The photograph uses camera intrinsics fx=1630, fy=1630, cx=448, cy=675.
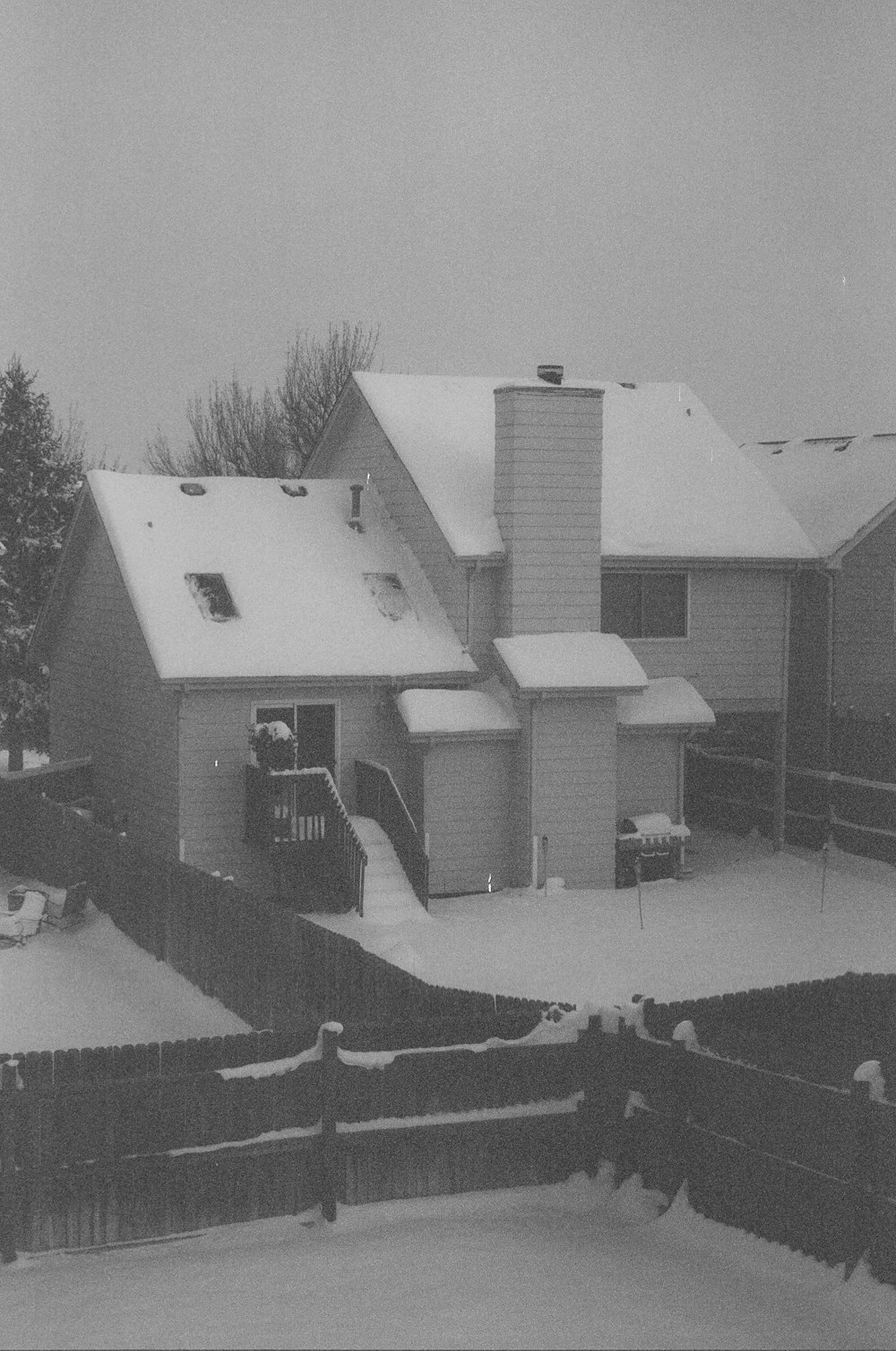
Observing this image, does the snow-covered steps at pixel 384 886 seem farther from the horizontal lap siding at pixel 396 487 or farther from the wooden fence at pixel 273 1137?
the wooden fence at pixel 273 1137

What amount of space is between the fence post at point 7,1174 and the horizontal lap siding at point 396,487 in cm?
1414

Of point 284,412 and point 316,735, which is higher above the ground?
point 284,412

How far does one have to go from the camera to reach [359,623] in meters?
23.0

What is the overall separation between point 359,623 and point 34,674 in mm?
12819

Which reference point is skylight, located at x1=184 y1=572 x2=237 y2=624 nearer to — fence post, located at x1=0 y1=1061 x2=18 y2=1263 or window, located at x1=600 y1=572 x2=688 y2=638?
window, located at x1=600 y1=572 x2=688 y2=638

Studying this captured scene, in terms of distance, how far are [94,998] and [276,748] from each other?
17.6 ft

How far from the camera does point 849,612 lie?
2661cm

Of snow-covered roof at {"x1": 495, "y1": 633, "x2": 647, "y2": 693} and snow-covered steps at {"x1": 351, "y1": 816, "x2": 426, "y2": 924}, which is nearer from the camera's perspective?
snow-covered steps at {"x1": 351, "y1": 816, "x2": 426, "y2": 924}

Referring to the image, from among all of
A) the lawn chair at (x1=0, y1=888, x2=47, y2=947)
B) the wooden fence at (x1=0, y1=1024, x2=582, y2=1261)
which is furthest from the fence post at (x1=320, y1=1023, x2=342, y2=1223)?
the lawn chair at (x1=0, y1=888, x2=47, y2=947)

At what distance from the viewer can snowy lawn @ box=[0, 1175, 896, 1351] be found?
836 centimetres

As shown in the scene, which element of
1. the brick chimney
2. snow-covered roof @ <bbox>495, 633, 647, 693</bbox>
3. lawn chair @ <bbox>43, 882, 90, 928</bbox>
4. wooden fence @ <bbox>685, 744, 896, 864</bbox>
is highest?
the brick chimney

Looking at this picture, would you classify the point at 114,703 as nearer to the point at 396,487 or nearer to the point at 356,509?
the point at 356,509

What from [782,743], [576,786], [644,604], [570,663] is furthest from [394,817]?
[782,743]

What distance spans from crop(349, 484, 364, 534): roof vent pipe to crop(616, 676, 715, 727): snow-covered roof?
16.0ft
